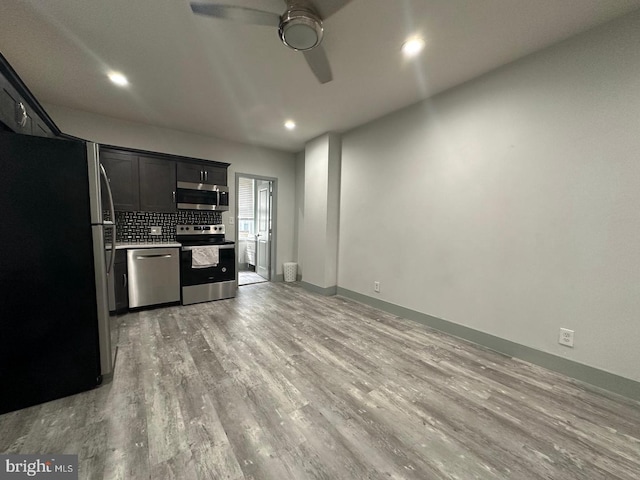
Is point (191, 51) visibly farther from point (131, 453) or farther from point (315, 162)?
point (131, 453)

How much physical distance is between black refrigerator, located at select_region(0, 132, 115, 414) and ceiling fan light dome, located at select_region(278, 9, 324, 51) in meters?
1.62

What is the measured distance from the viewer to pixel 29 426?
1.43 metres

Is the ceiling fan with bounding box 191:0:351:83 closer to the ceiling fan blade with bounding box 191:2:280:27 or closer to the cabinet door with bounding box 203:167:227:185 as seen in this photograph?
the ceiling fan blade with bounding box 191:2:280:27

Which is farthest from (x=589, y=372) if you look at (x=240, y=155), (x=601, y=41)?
(x=240, y=155)

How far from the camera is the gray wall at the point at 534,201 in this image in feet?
5.85

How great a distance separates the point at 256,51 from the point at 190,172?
2402 millimetres

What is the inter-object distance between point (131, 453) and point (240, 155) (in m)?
4.41

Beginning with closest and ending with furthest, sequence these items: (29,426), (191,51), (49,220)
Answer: (29,426) → (49,220) → (191,51)

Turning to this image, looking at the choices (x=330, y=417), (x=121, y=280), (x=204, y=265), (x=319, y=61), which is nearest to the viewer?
(x=330, y=417)

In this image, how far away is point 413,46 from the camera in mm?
2029

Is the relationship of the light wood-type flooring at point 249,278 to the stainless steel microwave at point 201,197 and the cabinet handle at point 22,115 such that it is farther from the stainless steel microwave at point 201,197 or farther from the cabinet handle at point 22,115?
the cabinet handle at point 22,115

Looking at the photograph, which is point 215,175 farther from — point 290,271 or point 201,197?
point 290,271

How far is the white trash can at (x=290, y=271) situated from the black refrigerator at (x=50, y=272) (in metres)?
3.50

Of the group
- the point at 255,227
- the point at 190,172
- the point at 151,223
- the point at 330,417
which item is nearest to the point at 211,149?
the point at 190,172
